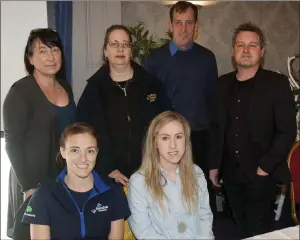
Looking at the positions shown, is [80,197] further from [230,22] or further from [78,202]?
[230,22]

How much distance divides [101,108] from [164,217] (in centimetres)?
65

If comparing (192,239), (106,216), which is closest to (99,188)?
(106,216)

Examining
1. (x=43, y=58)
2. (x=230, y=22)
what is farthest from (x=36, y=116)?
(x=230, y=22)

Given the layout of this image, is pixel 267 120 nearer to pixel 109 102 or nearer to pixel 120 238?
pixel 109 102

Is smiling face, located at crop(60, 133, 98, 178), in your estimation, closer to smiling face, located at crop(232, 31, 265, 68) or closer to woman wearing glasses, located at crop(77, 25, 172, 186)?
woman wearing glasses, located at crop(77, 25, 172, 186)

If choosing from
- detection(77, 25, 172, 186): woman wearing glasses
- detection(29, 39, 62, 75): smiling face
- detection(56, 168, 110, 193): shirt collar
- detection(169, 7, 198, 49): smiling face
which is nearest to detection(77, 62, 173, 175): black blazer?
detection(77, 25, 172, 186): woman wearing glasses

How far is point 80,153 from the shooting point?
5.64ft

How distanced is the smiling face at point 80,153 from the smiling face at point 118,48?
1.60 feet

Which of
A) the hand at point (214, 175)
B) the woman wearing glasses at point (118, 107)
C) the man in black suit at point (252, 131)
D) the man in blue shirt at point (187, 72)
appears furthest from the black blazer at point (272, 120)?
the woman wearing glasses at point (118, 107)

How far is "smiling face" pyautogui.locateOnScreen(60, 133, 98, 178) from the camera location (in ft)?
5.59

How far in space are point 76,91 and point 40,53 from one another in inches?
13.0

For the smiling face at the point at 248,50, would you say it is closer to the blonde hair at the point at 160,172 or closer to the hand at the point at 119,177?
the blonde hair at the point at 160,172

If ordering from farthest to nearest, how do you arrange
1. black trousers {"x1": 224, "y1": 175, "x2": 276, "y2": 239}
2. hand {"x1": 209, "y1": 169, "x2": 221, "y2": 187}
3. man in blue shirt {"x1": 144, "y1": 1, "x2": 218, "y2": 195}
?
man in blue shirt {"x1": 144, "y1": 1, "x2": 218, "y2": 195}, hand {"x1": 209, "y1": 169, "x2": 221, "y2": 187}, black trousers {"x1": 224, "y1": 175, "x2": 276, "y2": 239}

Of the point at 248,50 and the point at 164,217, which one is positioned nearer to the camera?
the point at 164,217
